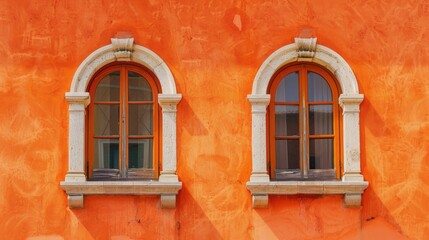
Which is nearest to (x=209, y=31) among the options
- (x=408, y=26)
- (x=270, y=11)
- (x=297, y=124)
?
(x=270, y=11)

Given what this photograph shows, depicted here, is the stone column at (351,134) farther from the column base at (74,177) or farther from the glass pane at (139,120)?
the column base at (74,177)

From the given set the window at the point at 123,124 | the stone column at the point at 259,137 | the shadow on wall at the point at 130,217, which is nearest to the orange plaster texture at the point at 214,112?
the shadow on wall at the point at 130,217

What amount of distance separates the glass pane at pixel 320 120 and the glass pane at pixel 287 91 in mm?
263

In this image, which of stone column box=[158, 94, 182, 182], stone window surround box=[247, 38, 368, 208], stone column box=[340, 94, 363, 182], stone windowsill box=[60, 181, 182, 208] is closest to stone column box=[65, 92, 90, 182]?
stone windowsill box=[60, 181, 182, 208]

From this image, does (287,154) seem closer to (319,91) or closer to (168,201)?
(319,91)

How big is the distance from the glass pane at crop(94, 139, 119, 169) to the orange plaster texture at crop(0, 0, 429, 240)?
435 millimetres

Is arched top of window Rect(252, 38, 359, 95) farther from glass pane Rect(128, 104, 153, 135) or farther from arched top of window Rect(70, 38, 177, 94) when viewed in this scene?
glass pane Rect(128, 104, 153, 135)

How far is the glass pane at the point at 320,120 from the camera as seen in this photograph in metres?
13.0

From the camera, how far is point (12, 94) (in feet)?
42.2

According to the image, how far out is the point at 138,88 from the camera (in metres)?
13.0

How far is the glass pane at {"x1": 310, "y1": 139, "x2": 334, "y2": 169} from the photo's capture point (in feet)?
42.5

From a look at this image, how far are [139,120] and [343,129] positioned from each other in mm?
2531

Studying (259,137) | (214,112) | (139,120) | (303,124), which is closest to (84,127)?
(139,120)

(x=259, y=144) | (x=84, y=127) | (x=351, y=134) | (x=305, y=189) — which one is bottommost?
(x=305, y=189)
